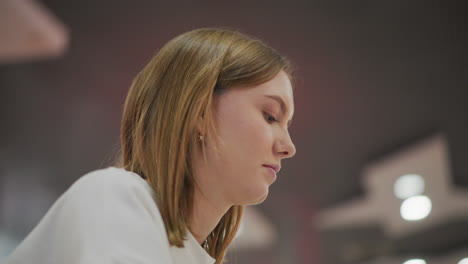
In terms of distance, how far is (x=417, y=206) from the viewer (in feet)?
19.6

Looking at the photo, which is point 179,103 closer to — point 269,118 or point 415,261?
point 269,118

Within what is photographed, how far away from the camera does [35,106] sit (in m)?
4.97

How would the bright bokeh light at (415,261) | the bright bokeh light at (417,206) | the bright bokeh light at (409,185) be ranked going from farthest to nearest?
1. the bright bokeh light at (415,261)
2. the bright bokeh light at (417,206)
3. the bright bokeh light at (409,185)

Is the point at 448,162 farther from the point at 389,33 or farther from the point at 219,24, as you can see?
the point at 219,24

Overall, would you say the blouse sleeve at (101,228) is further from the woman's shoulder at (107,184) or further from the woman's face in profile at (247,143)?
the woman's face in profile at (247,143)

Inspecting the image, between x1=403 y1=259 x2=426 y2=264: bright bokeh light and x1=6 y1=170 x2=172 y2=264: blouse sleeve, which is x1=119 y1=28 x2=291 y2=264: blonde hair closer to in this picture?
x1=6 y1=170 x2=172 y2=264: blouse sleeve

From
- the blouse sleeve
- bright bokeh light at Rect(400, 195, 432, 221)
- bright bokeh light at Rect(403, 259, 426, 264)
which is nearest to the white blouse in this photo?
the blouse sleeve

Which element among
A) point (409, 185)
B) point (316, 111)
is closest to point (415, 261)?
point (409, 185)

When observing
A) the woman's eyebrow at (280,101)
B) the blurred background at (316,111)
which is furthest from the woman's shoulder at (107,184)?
the blurred background at (316,111)

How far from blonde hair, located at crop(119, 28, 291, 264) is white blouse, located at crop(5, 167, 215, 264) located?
0.15ft

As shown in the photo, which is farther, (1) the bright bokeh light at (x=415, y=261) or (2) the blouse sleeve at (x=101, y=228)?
(1) the bright bokeh light at (x=415, y=261)

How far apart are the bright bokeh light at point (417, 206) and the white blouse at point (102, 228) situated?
552cm

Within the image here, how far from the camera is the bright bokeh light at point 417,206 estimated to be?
19.6 ft

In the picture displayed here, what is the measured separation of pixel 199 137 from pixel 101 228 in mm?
227
